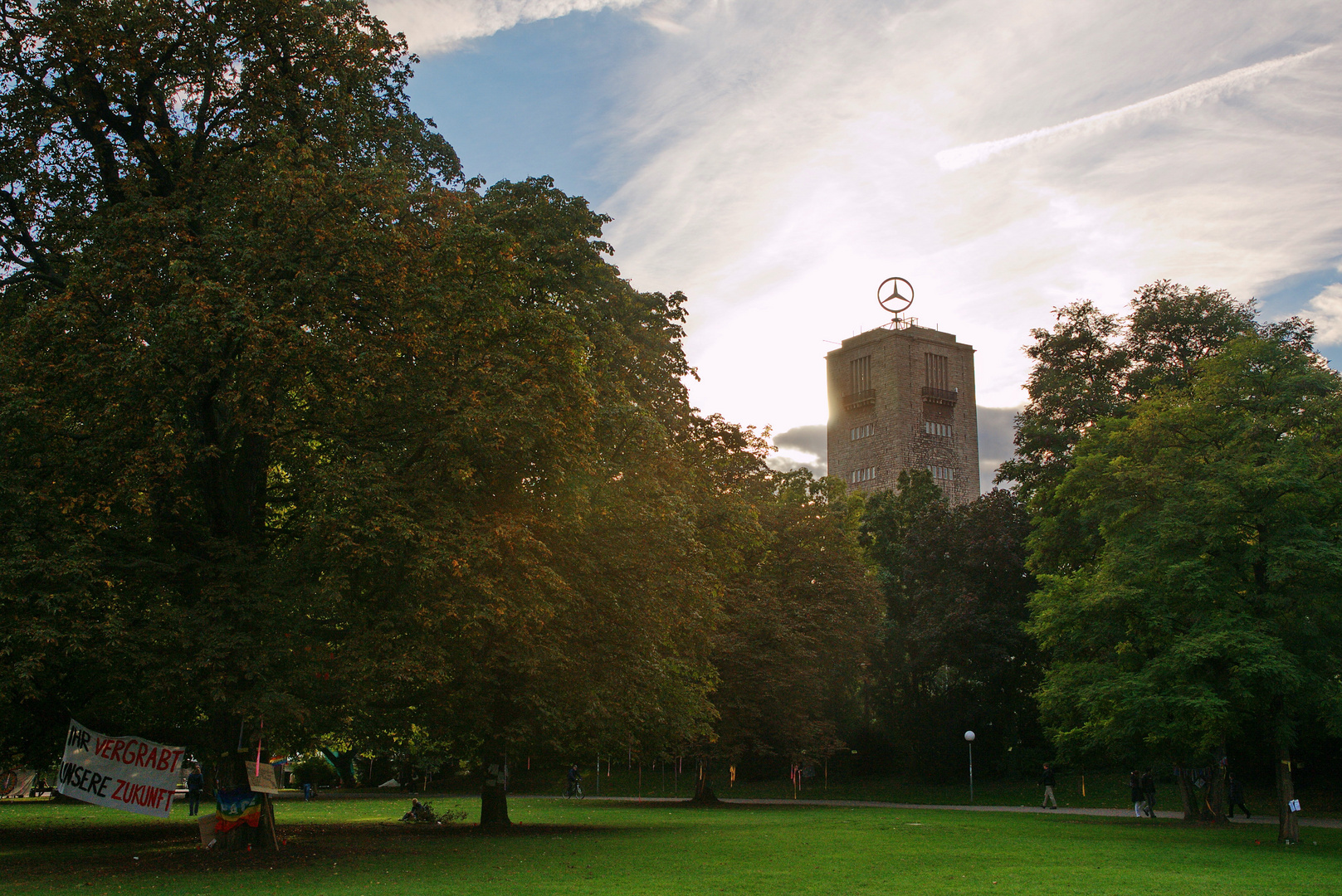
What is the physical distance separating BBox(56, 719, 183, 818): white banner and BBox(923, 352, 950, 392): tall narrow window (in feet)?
365

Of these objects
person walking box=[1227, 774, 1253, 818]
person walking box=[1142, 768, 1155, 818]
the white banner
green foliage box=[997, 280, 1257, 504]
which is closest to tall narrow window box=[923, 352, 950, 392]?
green foliage box=[997, 280, 1257, 504]

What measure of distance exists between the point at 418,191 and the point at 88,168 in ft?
20.5

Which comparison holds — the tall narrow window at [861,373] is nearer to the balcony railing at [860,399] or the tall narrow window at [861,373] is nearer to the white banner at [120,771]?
the balcony railing at [860,399]

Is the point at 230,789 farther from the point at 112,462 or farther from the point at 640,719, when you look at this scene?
the point at 640,719

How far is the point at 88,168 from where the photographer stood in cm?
2078

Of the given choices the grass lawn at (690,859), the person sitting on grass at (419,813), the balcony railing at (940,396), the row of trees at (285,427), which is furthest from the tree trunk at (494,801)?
the balcony railing at (940,396)

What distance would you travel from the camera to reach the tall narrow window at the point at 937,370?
124250 millimetres

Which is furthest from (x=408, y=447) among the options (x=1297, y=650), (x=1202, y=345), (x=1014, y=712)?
(x=1014, y=712)

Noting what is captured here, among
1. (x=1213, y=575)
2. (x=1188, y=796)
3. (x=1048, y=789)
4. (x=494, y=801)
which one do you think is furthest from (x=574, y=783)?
(x=1213, y=575)

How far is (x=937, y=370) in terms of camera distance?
125375 mm

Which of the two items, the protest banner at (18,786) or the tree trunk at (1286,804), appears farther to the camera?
the protest banner at (18,786)

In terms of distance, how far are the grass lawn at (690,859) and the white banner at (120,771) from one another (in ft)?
3.69

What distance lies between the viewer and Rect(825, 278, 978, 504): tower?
120 meters

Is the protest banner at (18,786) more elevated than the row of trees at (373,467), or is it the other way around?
the row of trees at (373,467)
